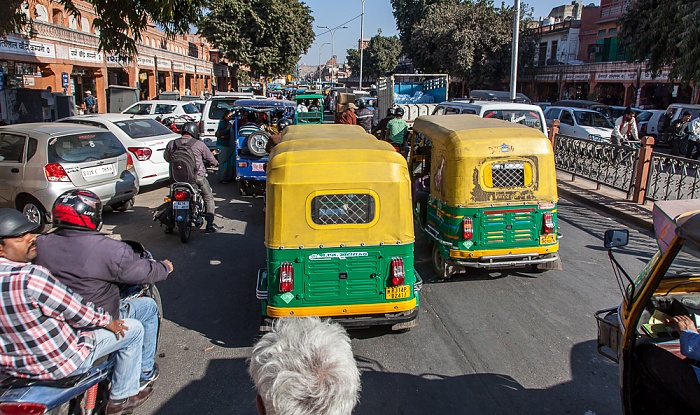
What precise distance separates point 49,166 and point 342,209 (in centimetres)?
579

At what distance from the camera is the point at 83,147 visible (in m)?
8.42

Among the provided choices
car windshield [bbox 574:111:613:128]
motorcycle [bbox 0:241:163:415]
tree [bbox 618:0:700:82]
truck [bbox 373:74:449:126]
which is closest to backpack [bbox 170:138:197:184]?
motorcycle [bbox 0:241:163:415]

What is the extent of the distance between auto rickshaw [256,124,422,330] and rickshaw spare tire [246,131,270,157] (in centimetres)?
563

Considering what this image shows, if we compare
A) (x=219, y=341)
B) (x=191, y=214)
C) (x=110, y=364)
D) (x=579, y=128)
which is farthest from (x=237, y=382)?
(x=579, y=128)

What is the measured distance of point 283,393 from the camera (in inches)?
70.2

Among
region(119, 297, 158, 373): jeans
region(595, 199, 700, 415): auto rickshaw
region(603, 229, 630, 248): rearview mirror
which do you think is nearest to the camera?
region(595, 199, 700, 415): auto rickshaw

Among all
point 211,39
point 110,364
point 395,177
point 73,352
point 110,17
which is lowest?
point 110,364

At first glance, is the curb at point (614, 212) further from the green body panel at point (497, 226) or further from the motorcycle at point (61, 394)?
the motorcycle at point (61, 394)

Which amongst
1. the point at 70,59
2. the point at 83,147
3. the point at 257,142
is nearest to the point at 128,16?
the point at 83,147

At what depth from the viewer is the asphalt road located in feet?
12.7

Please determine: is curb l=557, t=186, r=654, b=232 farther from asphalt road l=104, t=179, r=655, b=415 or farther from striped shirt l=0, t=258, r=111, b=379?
striped shirt l=0, t=258, r=111, b=379

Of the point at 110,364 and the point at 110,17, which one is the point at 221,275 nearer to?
the point at 110,364

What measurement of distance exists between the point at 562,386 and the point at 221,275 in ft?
13.7

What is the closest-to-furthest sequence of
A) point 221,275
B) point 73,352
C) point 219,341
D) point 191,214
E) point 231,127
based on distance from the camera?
1. point 73,352
2. point 219,341
3. point 221,275
4. point 191,214
5. point 231,127
